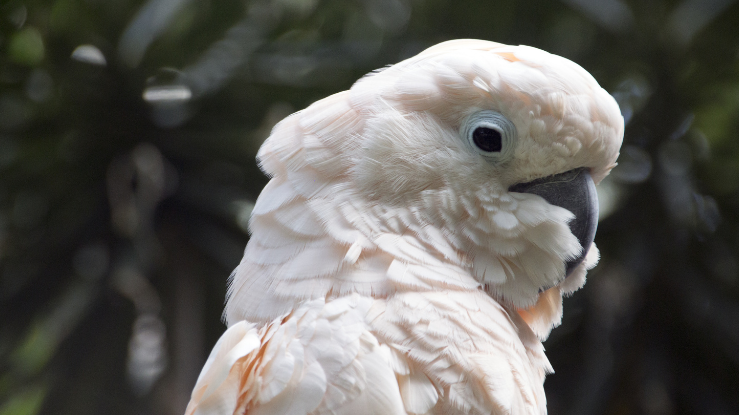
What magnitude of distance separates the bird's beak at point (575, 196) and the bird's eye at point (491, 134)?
2.7 inches

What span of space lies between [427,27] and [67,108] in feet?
5.31

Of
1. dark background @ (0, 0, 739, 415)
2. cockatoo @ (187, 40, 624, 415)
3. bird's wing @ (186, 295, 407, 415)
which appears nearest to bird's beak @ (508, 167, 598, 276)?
cockatoo @ (187, 40, 624, 415)

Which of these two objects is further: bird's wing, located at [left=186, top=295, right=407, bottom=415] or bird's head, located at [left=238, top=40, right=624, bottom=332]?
bird's head, located at [left=238, top=40, right=624, bottom=332]

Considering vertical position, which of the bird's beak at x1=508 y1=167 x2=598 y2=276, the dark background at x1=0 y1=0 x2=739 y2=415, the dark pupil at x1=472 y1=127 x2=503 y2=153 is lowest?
the dark background at x1=0 y1=0 x2=739 y2=415

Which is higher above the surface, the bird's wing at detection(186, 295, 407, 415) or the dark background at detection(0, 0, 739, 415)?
the bird's wing at detection(186, 295, 407, 415)

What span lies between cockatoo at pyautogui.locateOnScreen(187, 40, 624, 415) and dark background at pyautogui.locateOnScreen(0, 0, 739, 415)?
154 centimetres

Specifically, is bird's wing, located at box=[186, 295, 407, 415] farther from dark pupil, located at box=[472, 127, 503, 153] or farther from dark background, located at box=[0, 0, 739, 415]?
dark background, located at box=[0, 0, 739, 415]

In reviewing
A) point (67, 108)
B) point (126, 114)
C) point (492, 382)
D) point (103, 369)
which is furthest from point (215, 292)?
point (492, 382)

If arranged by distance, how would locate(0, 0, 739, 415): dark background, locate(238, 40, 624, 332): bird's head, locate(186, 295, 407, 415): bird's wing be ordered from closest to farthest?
locate(186, 295, 407, 415): bird's wing → locate(238, 40, 624, 332): bird's head → locate(0, 0, 739, 415): dark background

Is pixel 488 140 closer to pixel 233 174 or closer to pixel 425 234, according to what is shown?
pixel 425 234

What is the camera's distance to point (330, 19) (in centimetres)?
234

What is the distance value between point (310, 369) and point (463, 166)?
0.37 meters

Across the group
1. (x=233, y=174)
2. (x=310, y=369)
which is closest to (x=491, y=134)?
(x=310, y=369)

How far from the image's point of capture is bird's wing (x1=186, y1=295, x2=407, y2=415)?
656mm
